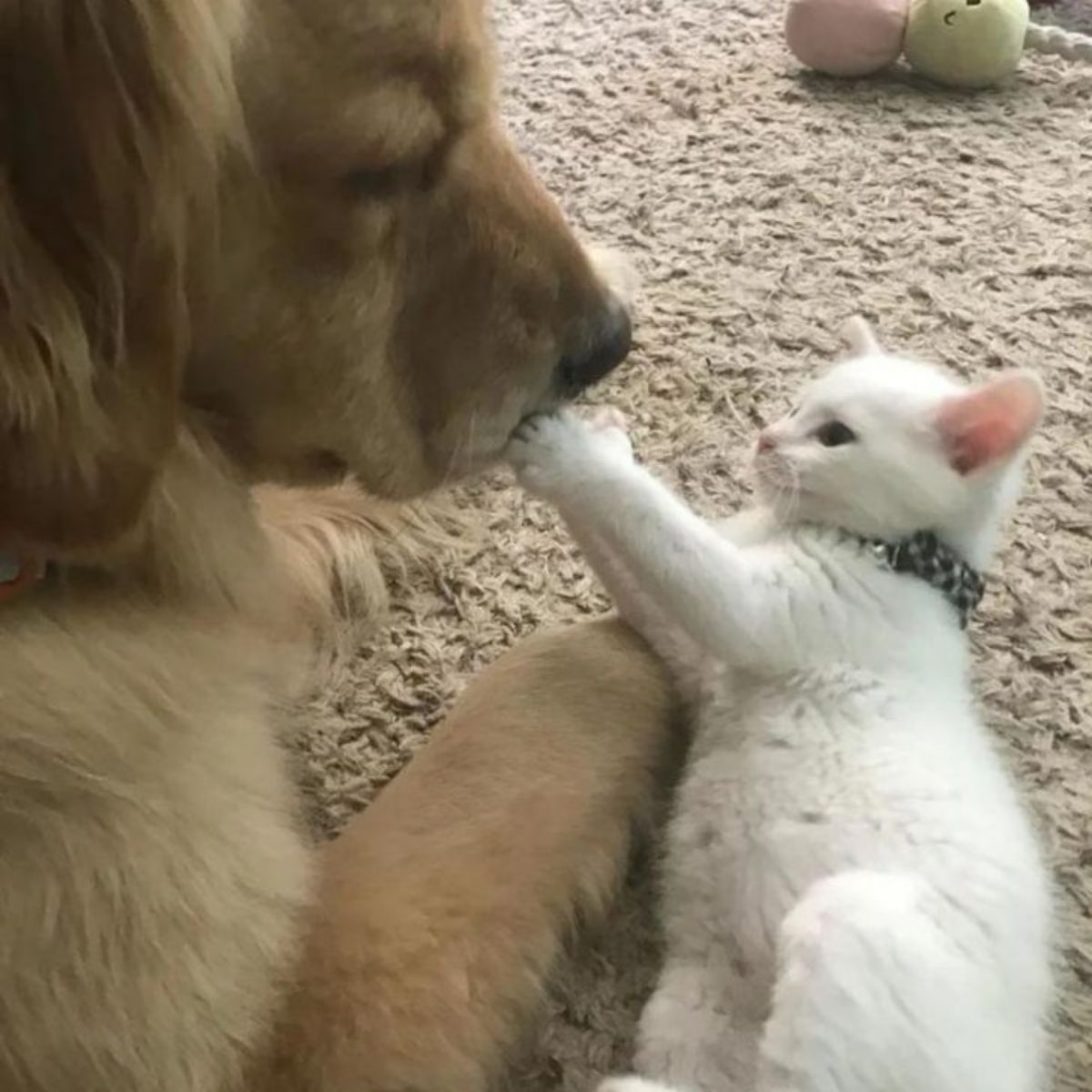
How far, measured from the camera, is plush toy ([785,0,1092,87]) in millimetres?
2172

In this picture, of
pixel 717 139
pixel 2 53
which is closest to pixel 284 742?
pixel 2 53

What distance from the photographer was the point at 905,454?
1.30 m

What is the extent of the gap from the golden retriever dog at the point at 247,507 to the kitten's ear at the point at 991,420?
26 cm

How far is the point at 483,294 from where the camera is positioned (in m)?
1.20

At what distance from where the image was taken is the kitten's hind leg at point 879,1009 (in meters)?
1.08

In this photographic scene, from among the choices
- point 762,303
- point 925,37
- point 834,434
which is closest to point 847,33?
point 925,37

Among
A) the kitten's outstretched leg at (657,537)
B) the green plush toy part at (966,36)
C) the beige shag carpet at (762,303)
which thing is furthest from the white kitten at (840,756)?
the green plush toy part at (966,36)

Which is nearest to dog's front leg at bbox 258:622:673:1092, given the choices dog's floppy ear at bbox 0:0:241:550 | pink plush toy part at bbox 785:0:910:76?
dog's floppy ear at bbox 0:0:241:550

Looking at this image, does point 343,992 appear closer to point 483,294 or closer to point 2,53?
point 483,294

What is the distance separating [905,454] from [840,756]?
24 cm

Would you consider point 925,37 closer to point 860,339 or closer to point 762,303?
point 762,303

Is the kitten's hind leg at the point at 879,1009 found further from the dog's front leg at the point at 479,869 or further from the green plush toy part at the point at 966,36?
the green plush toy part at the point at 966,36

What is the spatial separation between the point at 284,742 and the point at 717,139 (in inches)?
44.3

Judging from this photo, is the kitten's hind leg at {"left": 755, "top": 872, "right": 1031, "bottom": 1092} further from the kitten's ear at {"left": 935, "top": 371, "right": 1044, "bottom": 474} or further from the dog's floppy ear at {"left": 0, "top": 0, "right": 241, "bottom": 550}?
the dog's floppy ear at {"left": 0, "top": 0, "right": 241, "bottom": 550}
